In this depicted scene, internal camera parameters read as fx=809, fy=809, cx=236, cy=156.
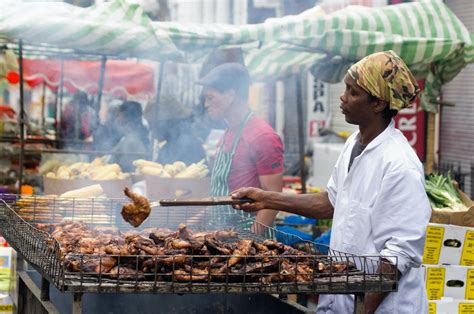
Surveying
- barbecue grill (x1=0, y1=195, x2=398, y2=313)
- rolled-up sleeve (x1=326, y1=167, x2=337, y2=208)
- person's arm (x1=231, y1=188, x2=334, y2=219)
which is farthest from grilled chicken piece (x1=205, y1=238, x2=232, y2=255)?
rolled-up sleeve (x1=326, y1=167, x2=337, y2=208)

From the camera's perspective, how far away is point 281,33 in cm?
800

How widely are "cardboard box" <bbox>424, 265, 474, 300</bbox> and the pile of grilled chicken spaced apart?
2780 millimetres

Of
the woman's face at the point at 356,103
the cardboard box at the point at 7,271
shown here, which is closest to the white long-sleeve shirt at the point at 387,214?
the woman's face at the point at 356,103

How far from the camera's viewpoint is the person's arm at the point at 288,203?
4.46 meters

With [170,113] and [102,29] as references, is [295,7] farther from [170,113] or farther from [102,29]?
[102,29]

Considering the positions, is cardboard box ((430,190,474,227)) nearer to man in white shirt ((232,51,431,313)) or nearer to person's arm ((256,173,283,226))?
person's arm ((256,173,283,226))

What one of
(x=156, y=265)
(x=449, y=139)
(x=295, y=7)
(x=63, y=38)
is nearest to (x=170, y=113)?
(x=63, y=38)

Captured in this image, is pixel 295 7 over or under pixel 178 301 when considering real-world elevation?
over

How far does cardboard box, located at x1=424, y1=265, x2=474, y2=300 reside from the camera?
6.42 metres

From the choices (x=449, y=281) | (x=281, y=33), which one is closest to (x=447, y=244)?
(x=449, y=281)

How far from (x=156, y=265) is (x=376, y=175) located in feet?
4.40

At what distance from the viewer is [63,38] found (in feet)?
24.3

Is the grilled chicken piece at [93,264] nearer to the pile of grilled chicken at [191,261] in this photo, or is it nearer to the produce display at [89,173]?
the pile of grilled chicken at [191,261]

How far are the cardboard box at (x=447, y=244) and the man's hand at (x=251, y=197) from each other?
2.32m
